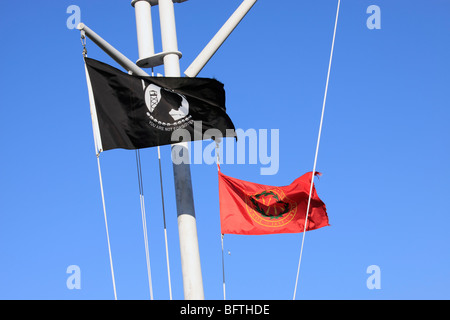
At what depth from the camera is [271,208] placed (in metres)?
17.1

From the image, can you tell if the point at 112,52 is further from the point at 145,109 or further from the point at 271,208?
the point at 271,208

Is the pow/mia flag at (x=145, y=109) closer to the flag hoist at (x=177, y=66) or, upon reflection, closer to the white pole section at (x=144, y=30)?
the flag hoist at (x=177, y=66)

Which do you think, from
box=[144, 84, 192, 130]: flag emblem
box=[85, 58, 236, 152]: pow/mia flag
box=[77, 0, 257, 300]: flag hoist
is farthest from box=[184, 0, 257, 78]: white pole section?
box=[144, 84, 192, 130]: flag emblem

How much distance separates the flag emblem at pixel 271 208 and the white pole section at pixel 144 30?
5.44 metres

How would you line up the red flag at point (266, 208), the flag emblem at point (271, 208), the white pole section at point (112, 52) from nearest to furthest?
the white pole section at point (112, 52), the red flag at point (266, 208), the flag emblem at point (271, 208)

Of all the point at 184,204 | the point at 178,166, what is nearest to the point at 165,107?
A: the point at 178,166

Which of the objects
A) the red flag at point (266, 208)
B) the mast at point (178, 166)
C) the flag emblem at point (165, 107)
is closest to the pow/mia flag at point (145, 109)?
the flag emblem at point (165, 107)

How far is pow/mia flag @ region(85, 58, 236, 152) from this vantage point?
12.1m

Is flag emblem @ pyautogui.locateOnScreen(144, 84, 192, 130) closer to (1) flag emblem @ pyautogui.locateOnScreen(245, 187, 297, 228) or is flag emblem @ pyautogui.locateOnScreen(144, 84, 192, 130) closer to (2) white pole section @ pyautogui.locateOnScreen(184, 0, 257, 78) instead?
(2) white pole section @ pyautogui.locateOnScreen(184, 0, 257, 78)

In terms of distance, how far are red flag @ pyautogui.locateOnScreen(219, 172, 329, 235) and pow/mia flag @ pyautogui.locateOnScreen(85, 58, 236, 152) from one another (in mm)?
4175

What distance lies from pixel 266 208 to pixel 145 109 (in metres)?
5.68

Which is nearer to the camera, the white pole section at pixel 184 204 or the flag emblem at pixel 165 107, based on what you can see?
the white pole section at pixel 184 204

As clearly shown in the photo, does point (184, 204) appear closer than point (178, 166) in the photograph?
Yes

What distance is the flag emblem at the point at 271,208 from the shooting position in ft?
55.7
